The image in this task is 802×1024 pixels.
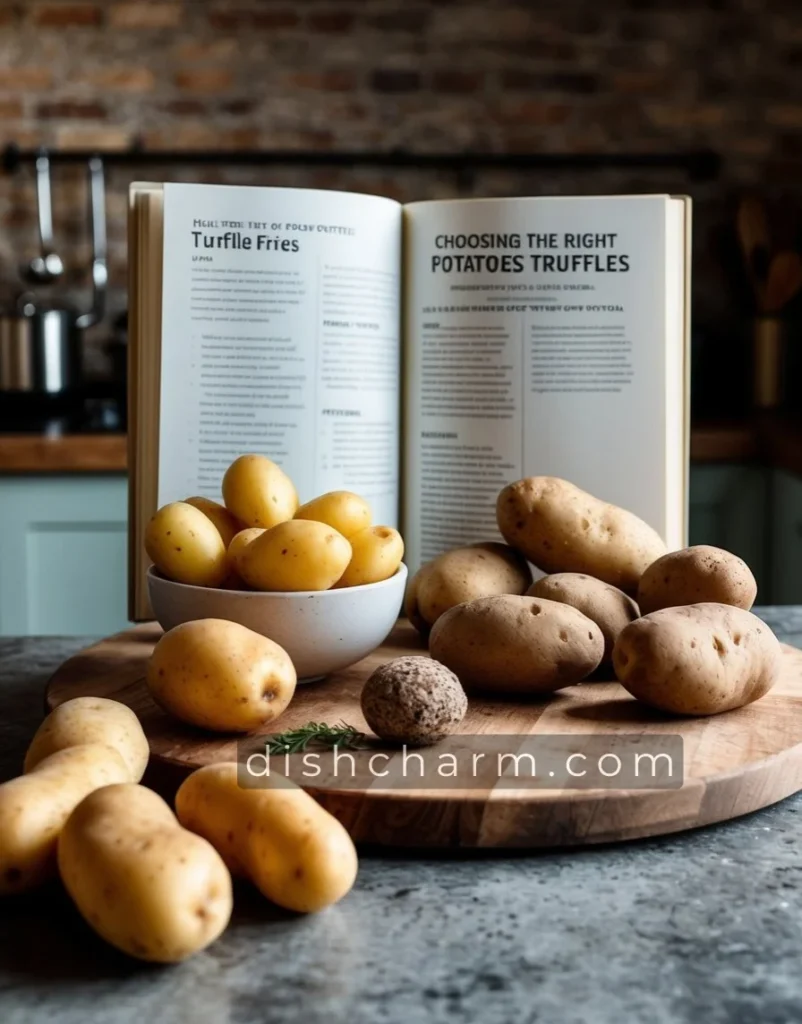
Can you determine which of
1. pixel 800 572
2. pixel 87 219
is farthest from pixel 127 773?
pixel 87 219

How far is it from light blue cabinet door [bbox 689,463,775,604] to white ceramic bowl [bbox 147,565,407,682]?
1678mm

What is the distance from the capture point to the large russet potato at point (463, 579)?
955 millimetres

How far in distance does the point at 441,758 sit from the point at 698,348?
7.27ft

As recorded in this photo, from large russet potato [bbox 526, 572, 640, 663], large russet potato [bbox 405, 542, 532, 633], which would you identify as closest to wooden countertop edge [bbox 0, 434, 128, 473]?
large russet potato [bbox 405, 542, 532, 633]

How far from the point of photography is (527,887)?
0.60 meters

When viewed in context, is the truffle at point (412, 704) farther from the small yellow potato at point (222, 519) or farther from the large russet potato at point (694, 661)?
the small yellow potato at point (222, 519)

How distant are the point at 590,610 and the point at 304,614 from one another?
0.68ft

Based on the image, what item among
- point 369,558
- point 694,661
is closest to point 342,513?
point 369,558

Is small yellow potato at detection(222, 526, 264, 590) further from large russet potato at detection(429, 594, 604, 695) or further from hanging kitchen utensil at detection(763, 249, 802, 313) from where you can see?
hanging kitchen utensil at detection(763, 249, 802, 313)

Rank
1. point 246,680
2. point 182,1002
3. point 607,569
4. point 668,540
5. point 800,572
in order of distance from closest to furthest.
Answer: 1. point 182,1002
2. point 246,680
3. point 607,569
4. point 668,540
5. point 800,572

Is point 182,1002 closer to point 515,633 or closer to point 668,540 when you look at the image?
point 515,633

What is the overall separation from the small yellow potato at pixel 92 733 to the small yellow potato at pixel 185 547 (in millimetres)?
168

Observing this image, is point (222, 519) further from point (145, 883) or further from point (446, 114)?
point (446, 114)

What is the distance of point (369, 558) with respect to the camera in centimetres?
87
